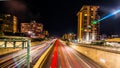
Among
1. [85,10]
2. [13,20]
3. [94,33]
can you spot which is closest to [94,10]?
[85,10]

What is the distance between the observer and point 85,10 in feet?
646

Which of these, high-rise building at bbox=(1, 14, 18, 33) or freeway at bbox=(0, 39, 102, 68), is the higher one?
high-rise building at bbox=(1, 14, 18, 33)

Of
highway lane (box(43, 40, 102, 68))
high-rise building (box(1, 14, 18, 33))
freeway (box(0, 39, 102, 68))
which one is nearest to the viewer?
highway lane (box(43, 40, 102, 68))

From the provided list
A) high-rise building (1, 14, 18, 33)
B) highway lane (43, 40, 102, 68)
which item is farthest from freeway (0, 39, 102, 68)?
high-rise building (1, 14, 18, 33)

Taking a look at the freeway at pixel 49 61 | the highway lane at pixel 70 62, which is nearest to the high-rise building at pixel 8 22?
the freeway at pixel 49 61

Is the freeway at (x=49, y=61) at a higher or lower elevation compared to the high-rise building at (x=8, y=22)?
lower

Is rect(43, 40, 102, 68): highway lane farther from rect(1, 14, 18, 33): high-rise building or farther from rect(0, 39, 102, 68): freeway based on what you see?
rect(1, 14, 18, 33): high-rise building

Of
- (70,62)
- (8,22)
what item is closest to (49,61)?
(70,62)

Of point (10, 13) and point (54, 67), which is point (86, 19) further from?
point (54, 67)

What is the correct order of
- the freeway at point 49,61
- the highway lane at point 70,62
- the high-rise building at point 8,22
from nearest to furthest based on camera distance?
1. the highway lane at point 70,62
2. the freeway at point 49,61
3. the high-rise building at point 8,22

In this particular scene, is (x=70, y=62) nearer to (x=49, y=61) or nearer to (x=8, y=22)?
(x=49, y=61)

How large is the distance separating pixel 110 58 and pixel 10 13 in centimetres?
16061

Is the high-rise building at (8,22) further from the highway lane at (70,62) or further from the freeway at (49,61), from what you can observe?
the highway lane at (70,62)

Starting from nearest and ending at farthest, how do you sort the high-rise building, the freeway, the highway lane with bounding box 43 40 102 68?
1. the highway lane with bounding box 43 40 102 68
2. the freeway
3. the high-rise building
